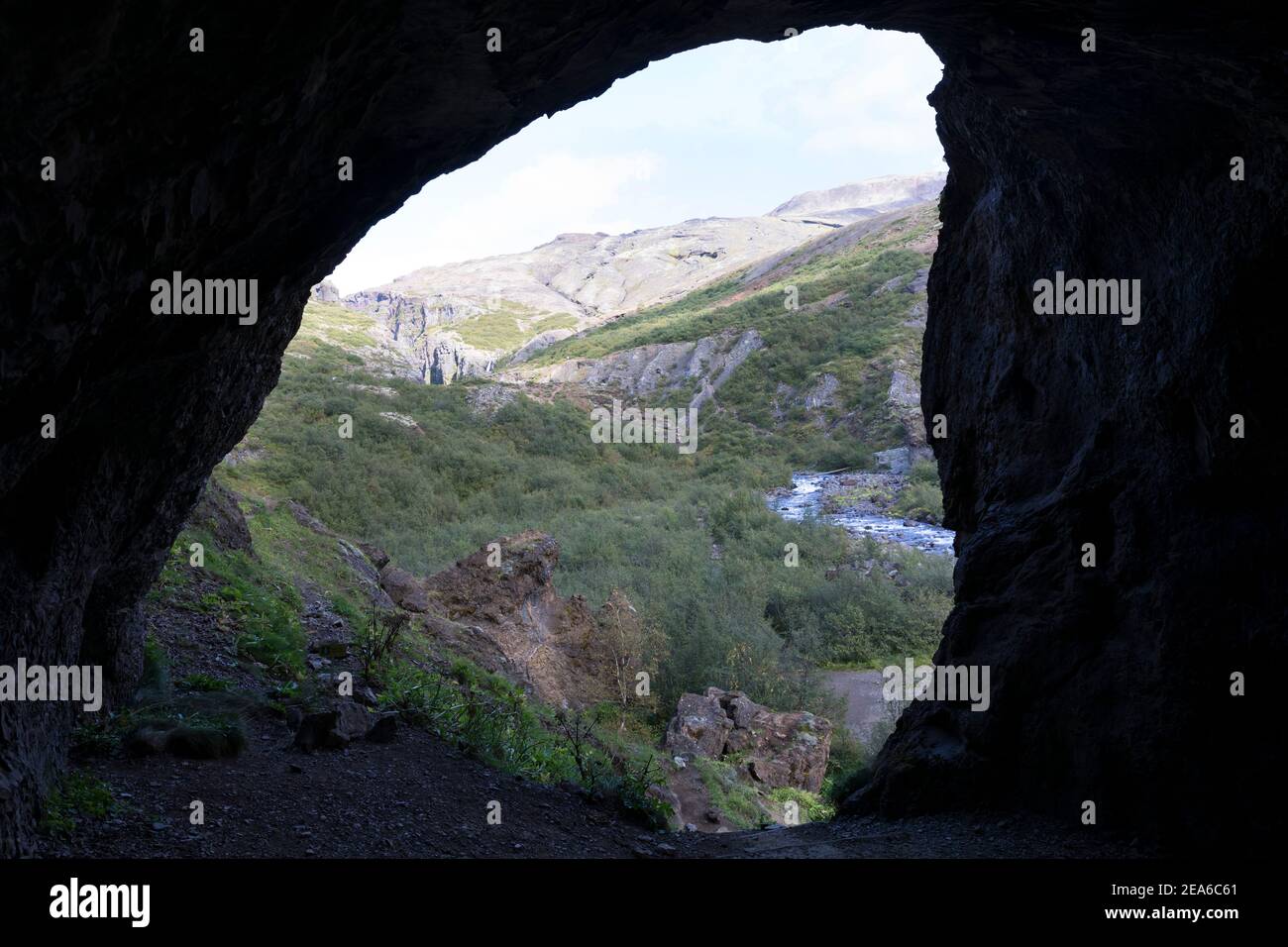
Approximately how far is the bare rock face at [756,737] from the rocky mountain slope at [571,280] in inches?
1966

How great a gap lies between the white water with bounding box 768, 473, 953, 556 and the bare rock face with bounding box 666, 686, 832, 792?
411 inches

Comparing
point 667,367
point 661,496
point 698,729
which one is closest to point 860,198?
point 667,367

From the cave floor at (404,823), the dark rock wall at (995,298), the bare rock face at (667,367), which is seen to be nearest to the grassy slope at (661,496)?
the bare rock face at (667,367)

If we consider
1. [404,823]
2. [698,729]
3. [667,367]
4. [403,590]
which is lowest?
[698,729]

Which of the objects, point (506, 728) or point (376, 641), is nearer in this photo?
point (506, 728)

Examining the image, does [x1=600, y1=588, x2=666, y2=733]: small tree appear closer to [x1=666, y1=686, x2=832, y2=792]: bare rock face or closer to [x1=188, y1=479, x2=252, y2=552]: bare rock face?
[x1=666, y1=686, x2=832, y2=792]: bare rock face

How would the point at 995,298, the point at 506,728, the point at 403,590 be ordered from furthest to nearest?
1. the point at 403,590
2. the point at 506,728
3. the point at 995,298

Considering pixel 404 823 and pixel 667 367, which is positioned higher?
pixel 667 367

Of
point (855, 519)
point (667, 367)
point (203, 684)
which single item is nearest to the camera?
point (203, 684)

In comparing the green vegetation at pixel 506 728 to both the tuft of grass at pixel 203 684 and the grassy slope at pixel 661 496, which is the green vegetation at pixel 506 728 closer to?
the tuft of grass at pixel 203 684

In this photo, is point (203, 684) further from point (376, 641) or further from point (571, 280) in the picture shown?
point (571, 280)

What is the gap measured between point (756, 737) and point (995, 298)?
801cm

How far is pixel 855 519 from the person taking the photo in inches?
1094
